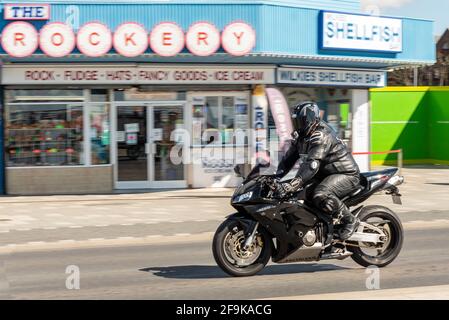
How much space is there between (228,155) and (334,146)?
11363 millimetres

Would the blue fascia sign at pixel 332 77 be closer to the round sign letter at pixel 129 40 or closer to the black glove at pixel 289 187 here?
the round sign letter at pixel 129 40

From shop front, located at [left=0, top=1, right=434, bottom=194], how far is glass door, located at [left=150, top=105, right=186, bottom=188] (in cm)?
3

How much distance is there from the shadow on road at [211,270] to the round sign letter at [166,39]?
8.81 m

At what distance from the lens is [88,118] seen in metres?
18.1

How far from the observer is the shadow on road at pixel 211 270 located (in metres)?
7.78

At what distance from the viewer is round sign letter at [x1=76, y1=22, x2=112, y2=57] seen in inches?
631

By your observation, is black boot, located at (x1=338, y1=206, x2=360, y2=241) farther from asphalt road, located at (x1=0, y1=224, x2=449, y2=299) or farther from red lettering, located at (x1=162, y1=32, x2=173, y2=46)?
red lettering, located at (x1=162, y1=32, x2=173, y2=46)

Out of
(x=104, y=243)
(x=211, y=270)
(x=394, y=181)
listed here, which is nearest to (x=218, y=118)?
(x=104, y=243)

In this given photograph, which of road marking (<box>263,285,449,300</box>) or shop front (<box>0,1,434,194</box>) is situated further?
shop front (<box>0,1,434,194</box>)

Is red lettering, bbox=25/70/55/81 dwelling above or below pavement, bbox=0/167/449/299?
above

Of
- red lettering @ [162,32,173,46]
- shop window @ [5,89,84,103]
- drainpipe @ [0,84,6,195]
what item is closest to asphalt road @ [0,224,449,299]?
red lettering @ [162,32,173,46]

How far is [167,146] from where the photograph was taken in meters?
18.7

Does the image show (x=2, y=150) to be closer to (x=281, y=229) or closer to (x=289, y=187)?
(x=281, y=229)

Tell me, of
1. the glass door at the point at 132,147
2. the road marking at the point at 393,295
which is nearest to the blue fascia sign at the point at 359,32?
the glass door at the point at 132,147
